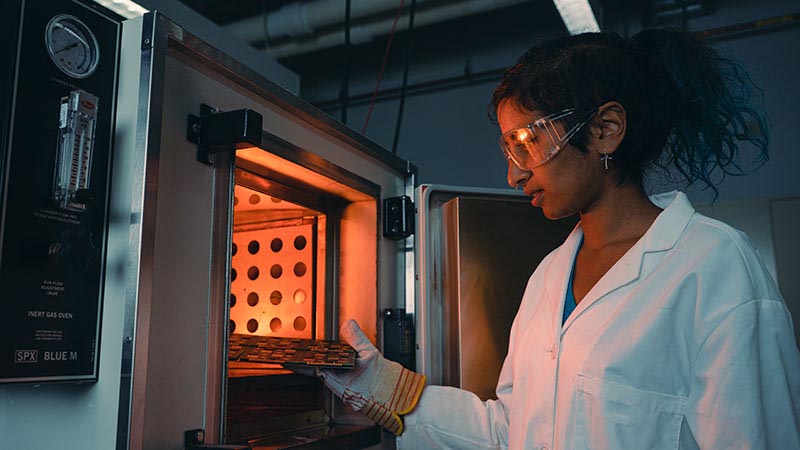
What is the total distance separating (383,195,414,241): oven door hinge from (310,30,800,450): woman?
0.26 meters

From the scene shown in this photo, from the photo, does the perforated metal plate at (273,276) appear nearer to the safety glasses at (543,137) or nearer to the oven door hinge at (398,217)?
the oven door hinge at (398,217)

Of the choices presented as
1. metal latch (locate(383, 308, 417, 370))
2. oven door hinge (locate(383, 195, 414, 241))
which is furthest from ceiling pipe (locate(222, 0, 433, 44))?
metal latch (locate(383, 308, 417, 370))

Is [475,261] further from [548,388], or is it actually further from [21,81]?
[21,81]

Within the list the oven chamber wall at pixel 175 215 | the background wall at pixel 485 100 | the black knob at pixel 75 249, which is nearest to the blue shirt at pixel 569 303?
the oven chamber wall at pixel 175 215

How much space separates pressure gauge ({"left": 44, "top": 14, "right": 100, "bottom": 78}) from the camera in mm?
896

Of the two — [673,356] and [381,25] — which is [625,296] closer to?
[673,356]

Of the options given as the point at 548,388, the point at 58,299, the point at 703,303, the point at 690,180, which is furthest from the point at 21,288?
the point at 690,180

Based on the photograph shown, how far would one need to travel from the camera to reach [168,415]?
959 mm

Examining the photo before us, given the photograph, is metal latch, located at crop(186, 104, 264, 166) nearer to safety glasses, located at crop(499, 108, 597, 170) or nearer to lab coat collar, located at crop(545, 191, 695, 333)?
safety glasses, located at crop(499, 108, 597, 170)

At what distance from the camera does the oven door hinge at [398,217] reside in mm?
1629

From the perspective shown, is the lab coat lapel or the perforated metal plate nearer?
the lab coat lapel

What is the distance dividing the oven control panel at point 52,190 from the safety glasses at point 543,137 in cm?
70

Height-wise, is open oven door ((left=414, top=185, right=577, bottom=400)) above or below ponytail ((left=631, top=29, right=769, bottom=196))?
below

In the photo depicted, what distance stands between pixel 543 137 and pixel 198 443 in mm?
771
